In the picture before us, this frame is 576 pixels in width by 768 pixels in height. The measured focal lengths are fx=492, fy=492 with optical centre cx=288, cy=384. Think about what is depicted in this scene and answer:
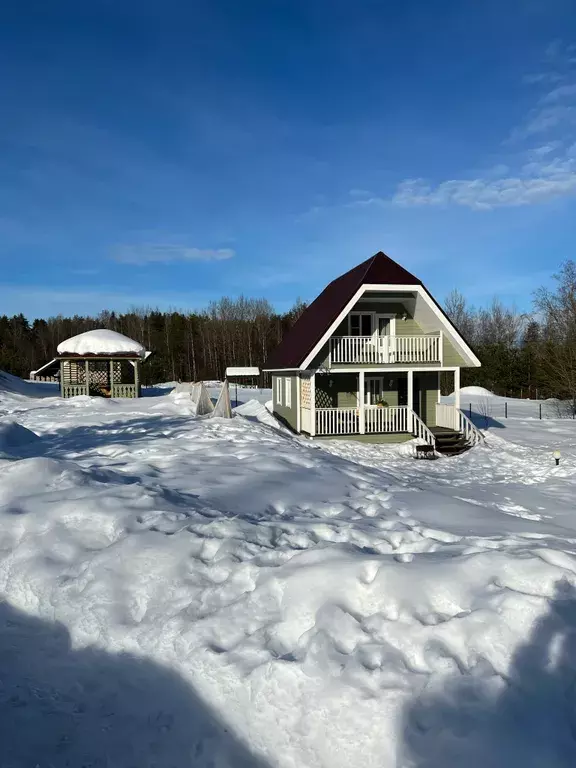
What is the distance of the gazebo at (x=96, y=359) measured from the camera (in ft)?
90.4

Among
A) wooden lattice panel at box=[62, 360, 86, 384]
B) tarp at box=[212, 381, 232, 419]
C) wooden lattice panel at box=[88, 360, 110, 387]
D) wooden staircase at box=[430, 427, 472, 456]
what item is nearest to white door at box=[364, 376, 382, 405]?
wooden staircase at box=[430, 427, 472, 456]

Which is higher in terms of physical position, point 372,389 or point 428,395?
point 372,389

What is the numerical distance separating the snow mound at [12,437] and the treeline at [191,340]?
39059 mm

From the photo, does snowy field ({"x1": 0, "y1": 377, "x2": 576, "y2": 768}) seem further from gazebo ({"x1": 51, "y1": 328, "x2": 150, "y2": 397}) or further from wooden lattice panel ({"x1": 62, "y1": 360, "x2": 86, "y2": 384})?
wooden lattice panel ({"x1": 62, "y1": 360, "x2": 86, "y2": 384})

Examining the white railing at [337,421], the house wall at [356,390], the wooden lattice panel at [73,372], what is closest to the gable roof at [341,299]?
the house wall at [356,390]

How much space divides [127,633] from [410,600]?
2.03 metres

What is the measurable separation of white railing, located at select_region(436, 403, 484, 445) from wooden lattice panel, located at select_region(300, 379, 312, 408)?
4955 millimetres

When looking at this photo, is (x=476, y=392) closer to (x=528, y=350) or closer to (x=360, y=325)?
(x=528, y=350)

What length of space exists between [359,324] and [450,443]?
5.20m

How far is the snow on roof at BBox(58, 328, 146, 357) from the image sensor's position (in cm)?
2755

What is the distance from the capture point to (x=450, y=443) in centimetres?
1619

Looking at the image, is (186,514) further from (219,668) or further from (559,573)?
(559,573)

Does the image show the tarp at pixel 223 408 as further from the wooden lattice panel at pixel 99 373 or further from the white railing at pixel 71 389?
the wooden lattice panel at pixel 99 373

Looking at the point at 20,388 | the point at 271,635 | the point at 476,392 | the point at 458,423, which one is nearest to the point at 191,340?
the point at 20,388
